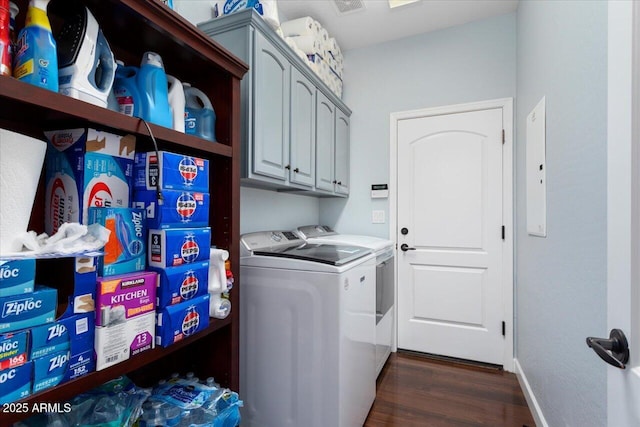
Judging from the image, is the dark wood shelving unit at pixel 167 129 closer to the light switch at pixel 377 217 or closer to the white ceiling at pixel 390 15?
the white ceiling at pixel 390 15

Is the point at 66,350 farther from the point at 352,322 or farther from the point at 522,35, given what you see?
the point at 522,35

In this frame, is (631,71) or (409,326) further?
(409,326)

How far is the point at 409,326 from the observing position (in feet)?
8.81

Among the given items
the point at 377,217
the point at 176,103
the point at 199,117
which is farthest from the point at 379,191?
the point at 176,103

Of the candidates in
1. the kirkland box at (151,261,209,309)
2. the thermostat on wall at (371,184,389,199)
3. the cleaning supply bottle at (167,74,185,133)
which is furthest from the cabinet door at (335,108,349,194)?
the kirkland box at (151,261,209,309)

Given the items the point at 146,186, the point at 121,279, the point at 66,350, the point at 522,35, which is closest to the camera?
the point at 66,350

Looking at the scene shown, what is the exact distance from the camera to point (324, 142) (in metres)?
2.34

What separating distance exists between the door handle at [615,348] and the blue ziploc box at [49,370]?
3.66 feet

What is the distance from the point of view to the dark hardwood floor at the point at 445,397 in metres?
1.79

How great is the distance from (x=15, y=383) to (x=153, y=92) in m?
0.80

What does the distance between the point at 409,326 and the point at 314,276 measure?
1.65 m

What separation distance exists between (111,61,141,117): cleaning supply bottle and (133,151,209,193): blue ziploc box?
146 millimetres

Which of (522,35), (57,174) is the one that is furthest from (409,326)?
(57,174)

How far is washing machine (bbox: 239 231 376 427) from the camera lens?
139 cm
